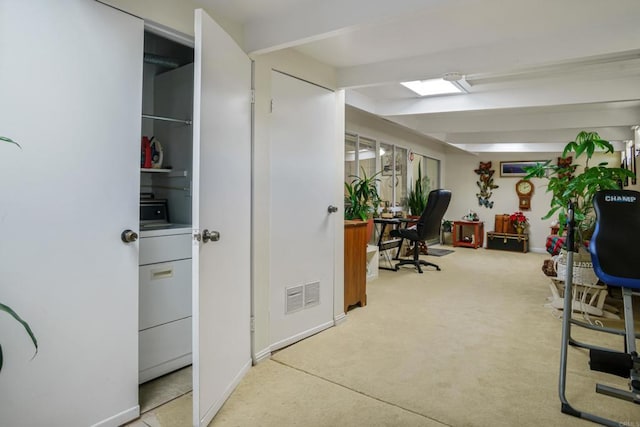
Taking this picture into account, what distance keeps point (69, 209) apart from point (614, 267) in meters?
2.69

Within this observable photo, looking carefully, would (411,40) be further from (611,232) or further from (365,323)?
(365,323)

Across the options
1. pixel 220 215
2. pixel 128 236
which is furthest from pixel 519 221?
pixel 128 236

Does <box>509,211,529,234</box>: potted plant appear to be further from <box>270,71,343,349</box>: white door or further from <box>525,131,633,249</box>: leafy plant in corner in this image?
<box>270,71,343,349</box>: white door

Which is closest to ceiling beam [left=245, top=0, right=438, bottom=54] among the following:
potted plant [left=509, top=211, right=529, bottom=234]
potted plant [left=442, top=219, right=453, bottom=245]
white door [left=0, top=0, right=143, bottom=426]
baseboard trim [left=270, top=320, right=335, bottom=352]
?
white door [left=0, top=0, right=143, bottom=426]

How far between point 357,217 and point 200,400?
2.47 metres

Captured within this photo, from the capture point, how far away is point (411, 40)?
2.62m

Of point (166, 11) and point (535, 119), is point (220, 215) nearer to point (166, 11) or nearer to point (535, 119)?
point (166, 11)

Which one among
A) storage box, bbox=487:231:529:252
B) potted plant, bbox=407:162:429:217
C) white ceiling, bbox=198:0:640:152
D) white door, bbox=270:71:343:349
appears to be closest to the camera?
white ceiling, bbox=198:0:640:152

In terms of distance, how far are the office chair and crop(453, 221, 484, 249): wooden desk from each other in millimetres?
6134

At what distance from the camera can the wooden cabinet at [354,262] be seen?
3441mm

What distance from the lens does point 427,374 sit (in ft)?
7.65

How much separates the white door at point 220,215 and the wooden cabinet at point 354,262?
1.25 m

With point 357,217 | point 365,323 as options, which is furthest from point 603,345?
point 357,217

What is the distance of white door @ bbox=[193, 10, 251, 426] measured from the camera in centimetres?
173
